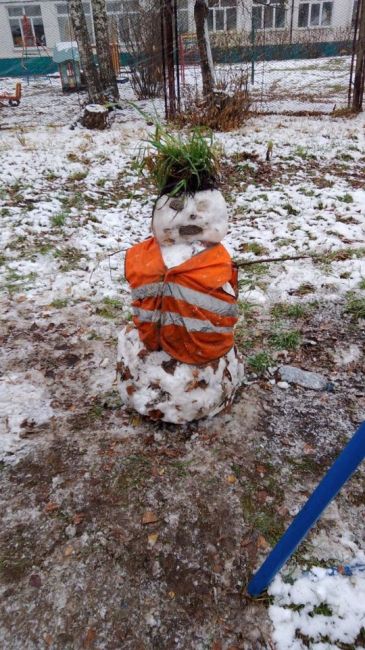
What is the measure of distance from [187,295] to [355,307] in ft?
6.20

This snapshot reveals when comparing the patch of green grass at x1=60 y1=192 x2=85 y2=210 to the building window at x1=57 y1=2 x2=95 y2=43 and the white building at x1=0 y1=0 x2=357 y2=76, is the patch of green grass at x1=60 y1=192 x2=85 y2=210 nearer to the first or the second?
the white building at x1=0 y1=0 x2=357 y2=76

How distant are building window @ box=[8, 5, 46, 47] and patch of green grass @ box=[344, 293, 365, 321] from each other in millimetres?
21435

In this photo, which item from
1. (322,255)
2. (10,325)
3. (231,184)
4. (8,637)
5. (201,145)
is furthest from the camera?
(231,184)

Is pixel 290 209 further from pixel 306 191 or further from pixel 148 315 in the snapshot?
pixel 148 315

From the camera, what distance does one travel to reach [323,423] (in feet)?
7.91

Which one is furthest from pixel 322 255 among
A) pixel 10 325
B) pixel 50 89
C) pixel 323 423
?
pixel 50 89

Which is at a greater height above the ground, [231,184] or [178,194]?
[178,194]

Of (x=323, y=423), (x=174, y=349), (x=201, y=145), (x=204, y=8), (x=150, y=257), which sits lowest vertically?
(x=323, y=423)

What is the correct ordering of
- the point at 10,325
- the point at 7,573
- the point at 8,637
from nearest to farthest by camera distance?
the point at 8,637 → the point at 7,573 → the point at 10,325

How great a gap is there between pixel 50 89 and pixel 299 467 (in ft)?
55.7

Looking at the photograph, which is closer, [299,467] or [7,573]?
[7,573]

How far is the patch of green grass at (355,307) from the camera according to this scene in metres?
3.27

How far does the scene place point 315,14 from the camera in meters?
21.6

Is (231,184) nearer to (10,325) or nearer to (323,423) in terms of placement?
(10,325)
